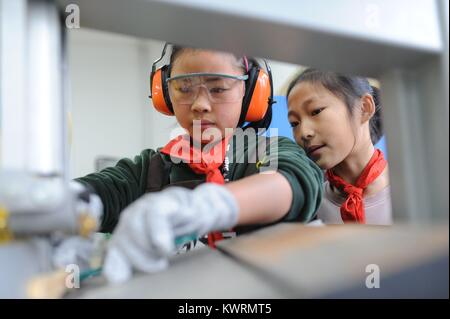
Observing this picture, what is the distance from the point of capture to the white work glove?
0.43 meters

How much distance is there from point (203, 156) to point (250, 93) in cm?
22

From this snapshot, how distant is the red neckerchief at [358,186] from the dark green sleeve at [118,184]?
66 centimetres

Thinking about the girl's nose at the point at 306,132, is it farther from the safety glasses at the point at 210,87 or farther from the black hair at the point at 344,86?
the safety glasses at the point at 210,87

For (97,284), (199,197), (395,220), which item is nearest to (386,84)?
(395,220)

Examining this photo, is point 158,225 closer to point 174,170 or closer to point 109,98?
point 174,170

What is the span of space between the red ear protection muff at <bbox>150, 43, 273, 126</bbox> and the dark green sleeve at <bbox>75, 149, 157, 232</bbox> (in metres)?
0.19

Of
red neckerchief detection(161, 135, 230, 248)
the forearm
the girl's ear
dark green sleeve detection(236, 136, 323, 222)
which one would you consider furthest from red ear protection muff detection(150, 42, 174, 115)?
the girl's ear

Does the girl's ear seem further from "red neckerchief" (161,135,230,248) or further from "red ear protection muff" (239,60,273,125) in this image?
"red neckerchief" (161,135,230,248)

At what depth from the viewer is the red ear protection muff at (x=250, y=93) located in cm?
110

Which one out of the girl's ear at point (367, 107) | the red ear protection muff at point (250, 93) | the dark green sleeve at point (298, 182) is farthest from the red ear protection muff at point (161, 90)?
the girl's ear at point (367, 107)

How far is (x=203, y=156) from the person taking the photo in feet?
3.63

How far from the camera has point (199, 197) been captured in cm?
47

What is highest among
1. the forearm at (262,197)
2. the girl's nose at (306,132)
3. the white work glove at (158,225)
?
the girl's nose at (306,132)
